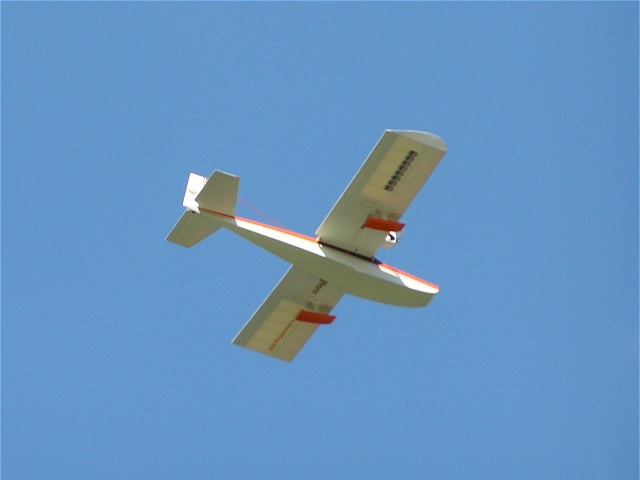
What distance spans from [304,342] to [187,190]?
7.14m

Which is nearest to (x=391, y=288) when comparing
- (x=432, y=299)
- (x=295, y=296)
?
(x=432, y=299)

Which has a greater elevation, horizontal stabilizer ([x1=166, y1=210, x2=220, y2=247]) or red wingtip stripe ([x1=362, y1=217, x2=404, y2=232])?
red wingtip stripe ([x1=362, y1=217, x2=404, y2=232])

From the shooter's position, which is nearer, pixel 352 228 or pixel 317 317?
pixel 352 228

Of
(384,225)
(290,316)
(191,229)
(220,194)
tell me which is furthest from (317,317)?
(220,194)

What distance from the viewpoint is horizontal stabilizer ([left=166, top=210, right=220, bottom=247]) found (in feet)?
102

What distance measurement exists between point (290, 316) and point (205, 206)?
5.92m

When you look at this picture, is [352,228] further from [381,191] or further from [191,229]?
[191,229]

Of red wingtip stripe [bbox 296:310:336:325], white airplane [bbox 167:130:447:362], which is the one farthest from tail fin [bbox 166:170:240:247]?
red wingtip stripe [bbox 296:310:336:325]

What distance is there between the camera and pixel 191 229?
1233 inches

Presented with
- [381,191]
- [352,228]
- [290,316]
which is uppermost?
[381,191]

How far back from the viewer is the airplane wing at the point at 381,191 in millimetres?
29703

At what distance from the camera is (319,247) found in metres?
31.8

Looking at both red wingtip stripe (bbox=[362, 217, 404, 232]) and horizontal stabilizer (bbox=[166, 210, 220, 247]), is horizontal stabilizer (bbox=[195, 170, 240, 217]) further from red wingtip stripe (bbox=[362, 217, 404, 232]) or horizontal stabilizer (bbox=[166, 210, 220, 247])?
red wingtip stripe (bbox=[362, 217, 404, 232])

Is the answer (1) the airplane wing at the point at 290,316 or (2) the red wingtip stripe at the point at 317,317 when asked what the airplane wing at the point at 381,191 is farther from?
(2) the red wingtip stripe at the point at 317,317
